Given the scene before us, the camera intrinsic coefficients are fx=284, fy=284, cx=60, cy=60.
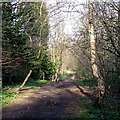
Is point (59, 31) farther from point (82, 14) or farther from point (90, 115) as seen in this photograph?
point (90, 115)

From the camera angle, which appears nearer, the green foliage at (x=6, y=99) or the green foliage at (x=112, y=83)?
the green foliage at (x=112, y=83)

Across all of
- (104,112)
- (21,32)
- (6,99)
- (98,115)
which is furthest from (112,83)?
(21,32)

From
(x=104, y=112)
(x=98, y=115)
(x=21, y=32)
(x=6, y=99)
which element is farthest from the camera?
(x=21, y=32)

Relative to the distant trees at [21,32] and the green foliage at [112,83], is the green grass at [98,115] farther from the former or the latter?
the distant trees at [21,32]

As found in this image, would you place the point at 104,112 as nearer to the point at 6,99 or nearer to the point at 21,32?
the point at 6,99

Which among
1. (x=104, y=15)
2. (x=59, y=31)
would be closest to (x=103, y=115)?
(x=104, y=15)

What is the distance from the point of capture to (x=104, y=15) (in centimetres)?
936

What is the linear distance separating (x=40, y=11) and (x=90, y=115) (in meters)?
13.5

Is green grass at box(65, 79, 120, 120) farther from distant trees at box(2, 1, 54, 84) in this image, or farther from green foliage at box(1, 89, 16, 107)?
distant trees at box(2, 1, 54, 84)

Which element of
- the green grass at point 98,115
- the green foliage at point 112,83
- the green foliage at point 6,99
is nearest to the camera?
the green foliage at point 112,83

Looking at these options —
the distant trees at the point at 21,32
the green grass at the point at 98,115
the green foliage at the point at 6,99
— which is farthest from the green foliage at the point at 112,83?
the distant trees at the point at 21,32

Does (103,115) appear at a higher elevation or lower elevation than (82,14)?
lower

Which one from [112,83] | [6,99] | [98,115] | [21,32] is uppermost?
[21,32]

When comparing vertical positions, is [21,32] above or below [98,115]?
above
